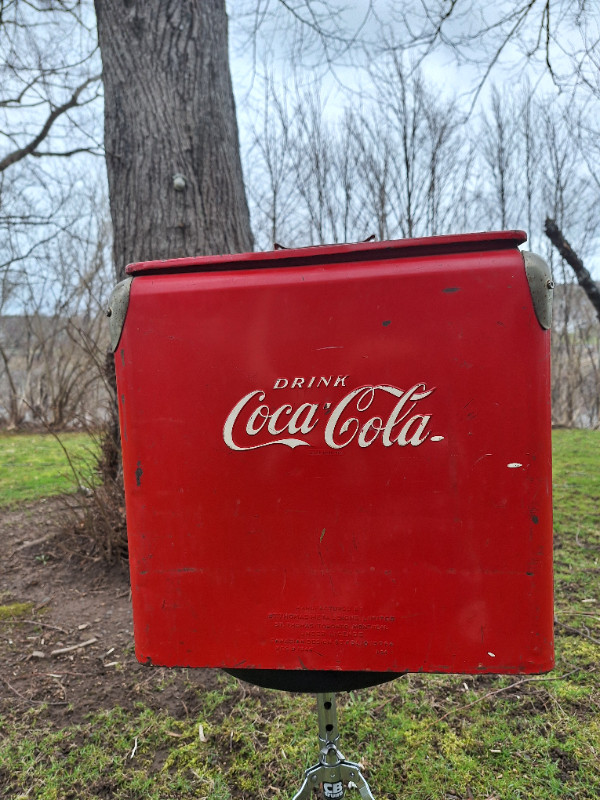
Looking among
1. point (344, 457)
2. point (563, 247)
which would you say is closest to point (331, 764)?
point (344, 457)

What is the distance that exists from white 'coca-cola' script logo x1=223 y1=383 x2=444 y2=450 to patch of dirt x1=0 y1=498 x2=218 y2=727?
150 centimetres

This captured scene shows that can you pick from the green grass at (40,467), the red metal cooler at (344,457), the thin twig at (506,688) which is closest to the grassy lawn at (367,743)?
the thin twig at (506,688)

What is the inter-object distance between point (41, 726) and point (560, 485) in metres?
4.02

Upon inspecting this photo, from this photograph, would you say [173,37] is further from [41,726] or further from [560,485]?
[560,485]

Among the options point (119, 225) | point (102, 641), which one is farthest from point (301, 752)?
point (119, 225)

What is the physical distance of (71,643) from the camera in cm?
228

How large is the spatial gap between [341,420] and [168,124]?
185cm

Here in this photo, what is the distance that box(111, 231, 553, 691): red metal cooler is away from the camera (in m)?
0.82

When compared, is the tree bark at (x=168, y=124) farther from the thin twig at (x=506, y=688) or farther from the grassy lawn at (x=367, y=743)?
the thin twig at (x=506, y=688)

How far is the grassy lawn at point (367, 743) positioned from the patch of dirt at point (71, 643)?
0.27 feet

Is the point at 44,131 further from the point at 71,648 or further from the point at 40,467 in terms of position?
the point at 71,648

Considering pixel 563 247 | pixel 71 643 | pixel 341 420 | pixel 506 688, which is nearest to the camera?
pixel 341 420

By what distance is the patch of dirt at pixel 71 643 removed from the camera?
6.40 feet

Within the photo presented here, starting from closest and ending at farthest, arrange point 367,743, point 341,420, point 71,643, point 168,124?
point 341,420 < point 367,743 < point 168,124 < point 71,643
